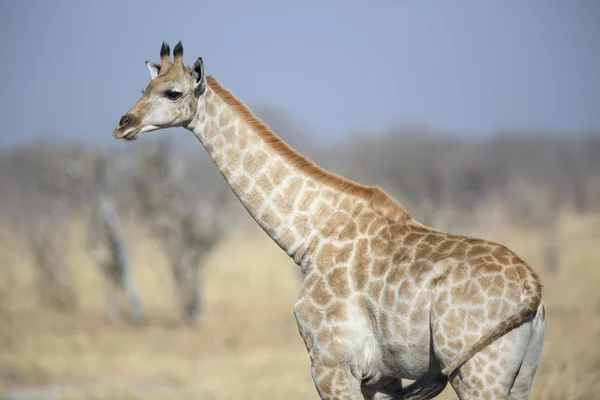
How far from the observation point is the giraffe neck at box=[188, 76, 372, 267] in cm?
700

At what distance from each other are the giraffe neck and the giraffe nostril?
0.62 meters

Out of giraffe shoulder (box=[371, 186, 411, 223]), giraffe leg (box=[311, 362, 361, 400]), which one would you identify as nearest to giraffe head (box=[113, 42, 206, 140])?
giraffe shoulder (box=[371, 186, 411, 223])

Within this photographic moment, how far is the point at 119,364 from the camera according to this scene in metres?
17.6

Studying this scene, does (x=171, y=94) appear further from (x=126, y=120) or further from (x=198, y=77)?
(x=126, y=120)

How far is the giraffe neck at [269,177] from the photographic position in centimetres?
700

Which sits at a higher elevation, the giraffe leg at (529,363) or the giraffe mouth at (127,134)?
the giraffe mouth at (127,134)

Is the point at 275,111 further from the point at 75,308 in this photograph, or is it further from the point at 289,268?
the point at 75,308

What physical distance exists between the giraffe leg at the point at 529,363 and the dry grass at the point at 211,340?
151 inches

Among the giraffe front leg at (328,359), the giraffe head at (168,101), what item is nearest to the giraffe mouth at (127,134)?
the giraffe head at (168,101)

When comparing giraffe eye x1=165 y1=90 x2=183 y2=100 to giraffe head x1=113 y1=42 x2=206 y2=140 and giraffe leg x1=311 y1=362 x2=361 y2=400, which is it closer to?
giraffe head x1=113 y1=42 x2=206 y2=140

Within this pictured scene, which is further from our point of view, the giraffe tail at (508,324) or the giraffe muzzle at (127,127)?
the giraffe muzzle at (127,127)

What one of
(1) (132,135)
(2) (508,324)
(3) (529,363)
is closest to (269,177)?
(1) (132,135)

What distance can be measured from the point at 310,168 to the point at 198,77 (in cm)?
131

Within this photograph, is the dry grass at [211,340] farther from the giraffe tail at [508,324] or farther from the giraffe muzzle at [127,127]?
the giraffe muzzle at [127,127]
